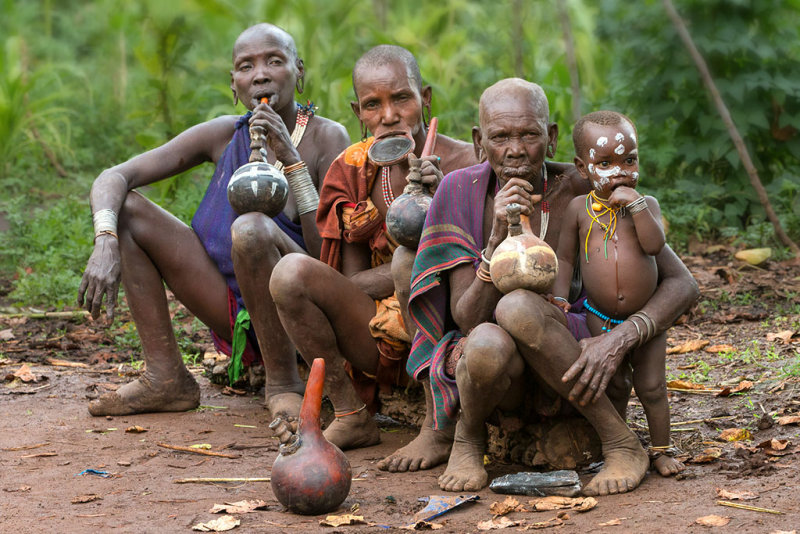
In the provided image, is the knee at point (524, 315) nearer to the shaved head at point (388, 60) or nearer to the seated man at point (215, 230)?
the shaved head at point (388, 60)

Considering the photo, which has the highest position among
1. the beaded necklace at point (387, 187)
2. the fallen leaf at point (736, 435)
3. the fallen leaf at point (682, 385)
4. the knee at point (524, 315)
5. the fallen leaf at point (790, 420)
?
the beaded necklace at point (387, 187)

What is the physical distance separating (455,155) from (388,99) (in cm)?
36

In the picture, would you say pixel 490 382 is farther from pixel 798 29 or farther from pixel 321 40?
pixel 321 40

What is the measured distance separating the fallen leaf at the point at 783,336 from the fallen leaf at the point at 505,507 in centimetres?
222

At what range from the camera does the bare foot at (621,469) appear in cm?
314

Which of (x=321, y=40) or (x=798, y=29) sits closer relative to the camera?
(x=798, y=29)

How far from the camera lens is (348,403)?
4.00 meters

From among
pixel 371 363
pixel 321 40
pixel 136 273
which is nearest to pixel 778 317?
pixel 371 363

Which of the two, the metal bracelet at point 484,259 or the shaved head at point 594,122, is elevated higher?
the shaved head at point 594,122

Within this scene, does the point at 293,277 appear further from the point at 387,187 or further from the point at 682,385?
the point at 682,385

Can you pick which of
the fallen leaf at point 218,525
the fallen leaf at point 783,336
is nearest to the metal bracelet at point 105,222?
the fallen leaf at point 218,525

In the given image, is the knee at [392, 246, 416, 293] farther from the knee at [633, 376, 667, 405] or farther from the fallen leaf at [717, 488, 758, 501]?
the fallen leaf at [717, 488, 758, 501]

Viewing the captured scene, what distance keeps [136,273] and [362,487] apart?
1.69m

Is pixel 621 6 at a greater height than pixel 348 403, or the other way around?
pixel 621 6
